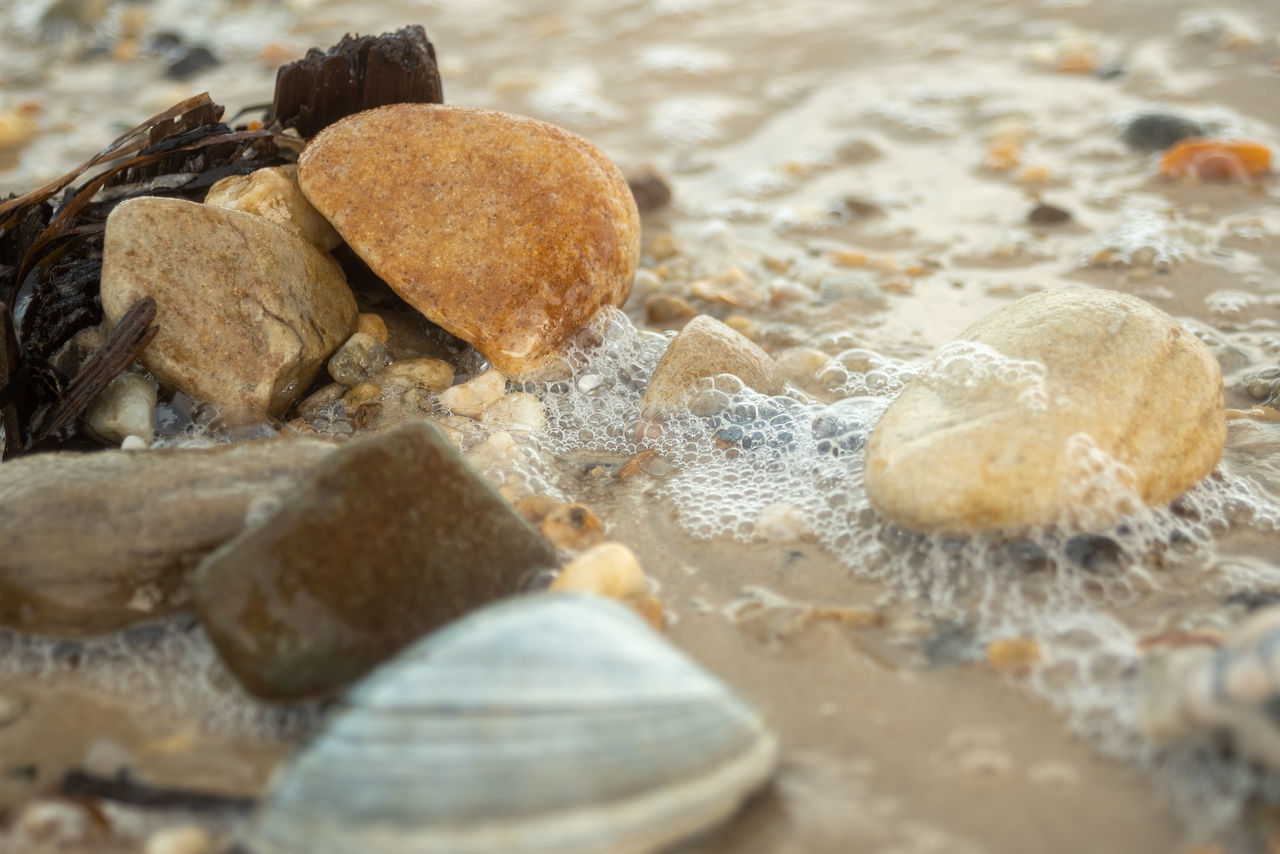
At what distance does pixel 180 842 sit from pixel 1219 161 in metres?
4.42

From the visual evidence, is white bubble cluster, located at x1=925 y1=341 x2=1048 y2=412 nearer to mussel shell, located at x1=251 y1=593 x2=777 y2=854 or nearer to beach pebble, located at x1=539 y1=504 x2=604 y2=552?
beach pebble, located at x1=539 y1=504 x2=604 y2=552

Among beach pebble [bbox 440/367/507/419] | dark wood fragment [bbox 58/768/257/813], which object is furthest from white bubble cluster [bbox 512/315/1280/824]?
dark wood fragment [bbox 58/768/257/813]

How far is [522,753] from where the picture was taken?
1.31 meters

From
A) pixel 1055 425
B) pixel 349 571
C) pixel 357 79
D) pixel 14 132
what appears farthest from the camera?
pixel 14 132

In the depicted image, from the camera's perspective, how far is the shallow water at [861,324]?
5.25ft

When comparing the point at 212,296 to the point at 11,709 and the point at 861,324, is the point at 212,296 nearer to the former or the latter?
the point at 11,709

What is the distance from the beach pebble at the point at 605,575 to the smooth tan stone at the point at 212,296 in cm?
110

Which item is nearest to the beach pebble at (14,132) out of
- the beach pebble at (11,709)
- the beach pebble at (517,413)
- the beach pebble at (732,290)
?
the beach pebble at (517,413)

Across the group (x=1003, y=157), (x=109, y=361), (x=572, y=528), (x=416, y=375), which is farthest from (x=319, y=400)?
(x=1003, y=157)

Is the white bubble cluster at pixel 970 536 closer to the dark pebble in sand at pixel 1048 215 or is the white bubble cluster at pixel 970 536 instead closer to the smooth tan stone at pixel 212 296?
the smooth tan stone at pixel 212 296

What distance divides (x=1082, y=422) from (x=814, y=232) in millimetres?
2005

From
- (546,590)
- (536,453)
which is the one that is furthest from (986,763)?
(536,453)

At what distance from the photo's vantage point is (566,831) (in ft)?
4.18

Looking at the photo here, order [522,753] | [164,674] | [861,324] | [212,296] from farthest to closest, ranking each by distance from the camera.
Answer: [861,324] < [212,296] < [164,674] < [522,753]
